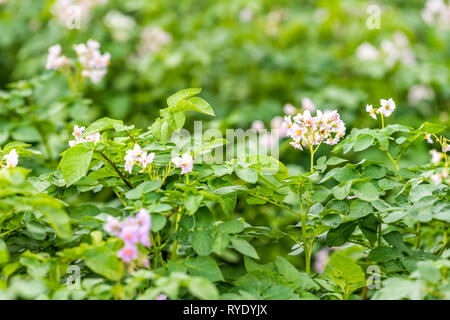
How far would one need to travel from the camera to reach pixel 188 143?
1.25m

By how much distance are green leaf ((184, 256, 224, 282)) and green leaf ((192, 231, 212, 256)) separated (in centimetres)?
2

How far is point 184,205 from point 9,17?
2.95m

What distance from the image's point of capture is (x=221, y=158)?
1.43m

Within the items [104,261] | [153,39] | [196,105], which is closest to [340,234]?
[196,105]

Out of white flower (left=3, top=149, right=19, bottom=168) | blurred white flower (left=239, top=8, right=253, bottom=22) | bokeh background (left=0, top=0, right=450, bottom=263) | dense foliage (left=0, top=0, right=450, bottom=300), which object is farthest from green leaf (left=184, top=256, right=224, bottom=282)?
blurred white flower (left=239, top=8, right=253, bottom=22)

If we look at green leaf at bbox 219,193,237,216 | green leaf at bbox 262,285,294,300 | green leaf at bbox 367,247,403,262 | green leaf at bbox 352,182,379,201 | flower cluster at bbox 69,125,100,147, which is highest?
flower cluster at bbox 69,125,100,147

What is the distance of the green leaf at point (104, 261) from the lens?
0.98 metres

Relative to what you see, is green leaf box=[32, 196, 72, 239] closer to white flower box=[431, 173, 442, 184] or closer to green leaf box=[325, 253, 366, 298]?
green leaf box=[325, 253, 366, 298]

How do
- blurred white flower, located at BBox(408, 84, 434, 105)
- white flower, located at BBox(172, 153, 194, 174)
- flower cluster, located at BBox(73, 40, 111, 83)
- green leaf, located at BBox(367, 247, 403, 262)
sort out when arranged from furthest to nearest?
blurred white flower, located at BBox(408, 84, 434, 105) → flower cluster, located at BBox(73, 40, 111, 83) → green leaf, located at BBox(367, 247, 403, 262) → white flower, located at BBox(172, 153, 194, 174)

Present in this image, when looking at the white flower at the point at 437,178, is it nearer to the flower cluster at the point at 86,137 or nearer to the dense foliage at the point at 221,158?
the dense foliage at the point at 221,158

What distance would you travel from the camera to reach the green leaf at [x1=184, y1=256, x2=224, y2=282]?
103 centimetres

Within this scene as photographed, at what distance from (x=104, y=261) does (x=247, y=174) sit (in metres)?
0.36
